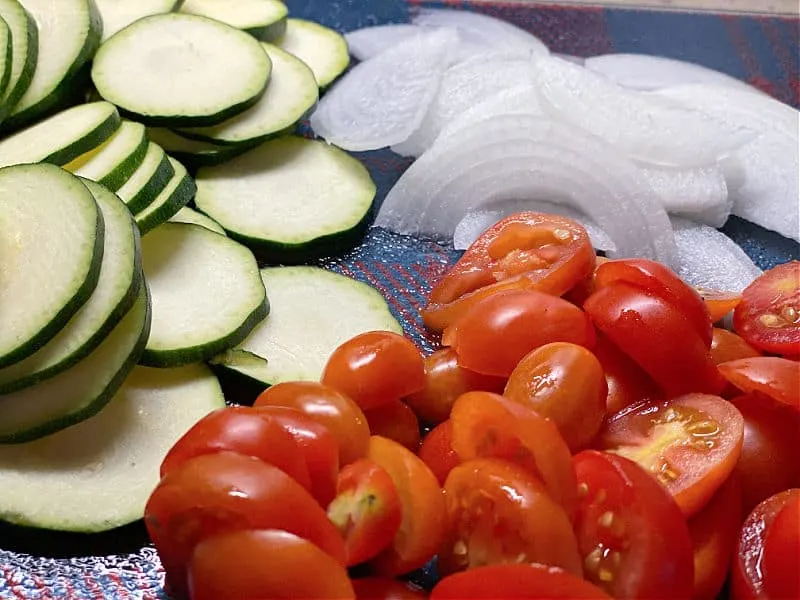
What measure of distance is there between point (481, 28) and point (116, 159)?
5.40ft

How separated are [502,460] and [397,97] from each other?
1.53 m

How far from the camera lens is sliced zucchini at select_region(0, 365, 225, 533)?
1.55 m

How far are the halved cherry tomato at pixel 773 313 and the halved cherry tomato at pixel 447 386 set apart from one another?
0.56 m

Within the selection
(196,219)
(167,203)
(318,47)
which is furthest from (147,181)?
(318,47)

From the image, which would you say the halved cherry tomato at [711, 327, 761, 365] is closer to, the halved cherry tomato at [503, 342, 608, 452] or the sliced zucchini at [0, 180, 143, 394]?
the halved cherry tomato at [503, 342, 608, 452]

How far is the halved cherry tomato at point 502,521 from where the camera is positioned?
4.21 ft

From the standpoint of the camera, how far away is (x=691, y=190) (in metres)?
2.40

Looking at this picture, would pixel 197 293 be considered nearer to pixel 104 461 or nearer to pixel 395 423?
pixel 104 461

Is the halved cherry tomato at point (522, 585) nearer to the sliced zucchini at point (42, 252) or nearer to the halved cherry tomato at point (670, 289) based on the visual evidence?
the halved cherry tomato at point (670, 289)

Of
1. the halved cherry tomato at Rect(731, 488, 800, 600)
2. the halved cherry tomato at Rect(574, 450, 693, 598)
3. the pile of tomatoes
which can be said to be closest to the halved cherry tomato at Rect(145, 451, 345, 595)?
the pile of tomatoes

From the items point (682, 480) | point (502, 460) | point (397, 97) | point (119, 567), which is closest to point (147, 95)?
point (397, 97)

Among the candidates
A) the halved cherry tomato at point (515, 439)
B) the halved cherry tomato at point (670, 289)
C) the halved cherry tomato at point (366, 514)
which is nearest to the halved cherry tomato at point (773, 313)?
the halved cherry tomato at point (670, 289)

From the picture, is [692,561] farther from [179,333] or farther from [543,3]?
[543,3]

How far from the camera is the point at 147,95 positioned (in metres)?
2.32
